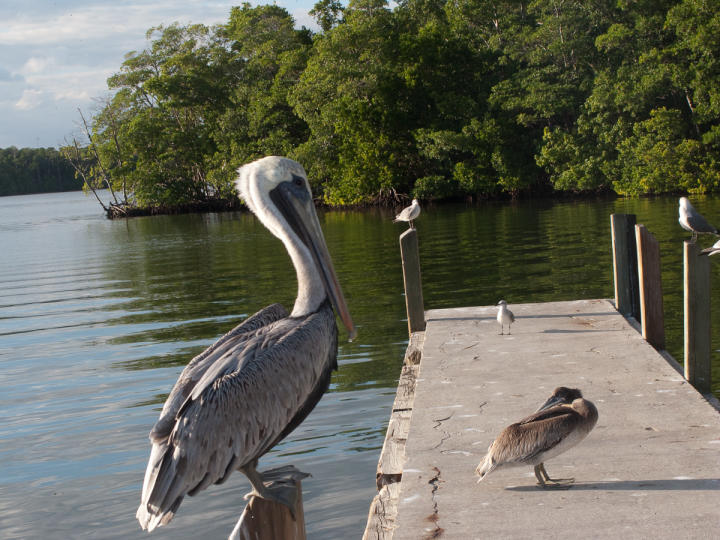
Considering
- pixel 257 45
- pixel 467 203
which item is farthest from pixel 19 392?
pixel 257 45

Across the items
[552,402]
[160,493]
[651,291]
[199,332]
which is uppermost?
[160,493]

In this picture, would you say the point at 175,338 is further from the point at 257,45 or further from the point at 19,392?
the point at 257,45

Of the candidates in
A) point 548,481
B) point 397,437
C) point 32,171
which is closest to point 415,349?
point 397,437

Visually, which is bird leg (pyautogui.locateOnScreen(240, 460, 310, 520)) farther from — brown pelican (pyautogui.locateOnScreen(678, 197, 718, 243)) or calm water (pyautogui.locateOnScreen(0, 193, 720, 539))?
brown pelican (pyautogui.locateOnScreen(678, 197, 718, 243))

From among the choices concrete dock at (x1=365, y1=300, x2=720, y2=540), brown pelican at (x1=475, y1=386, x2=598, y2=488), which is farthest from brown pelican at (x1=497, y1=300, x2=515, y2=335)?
brown pelican at (x1=475, y1=386, x2=598, y2=488)

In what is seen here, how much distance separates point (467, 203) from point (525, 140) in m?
4.22

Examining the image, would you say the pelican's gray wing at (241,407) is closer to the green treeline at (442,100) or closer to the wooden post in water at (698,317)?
the wooden post in water at (698,317)

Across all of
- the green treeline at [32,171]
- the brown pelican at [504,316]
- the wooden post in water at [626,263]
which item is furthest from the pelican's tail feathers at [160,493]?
the green treeline at [32,171]

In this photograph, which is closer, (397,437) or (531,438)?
(531,438)

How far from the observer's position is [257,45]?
50031mm

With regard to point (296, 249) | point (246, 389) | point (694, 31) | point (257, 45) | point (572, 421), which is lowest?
point (572, 421)

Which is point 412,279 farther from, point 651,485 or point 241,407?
point 241,407

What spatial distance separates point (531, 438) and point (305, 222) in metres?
1.56

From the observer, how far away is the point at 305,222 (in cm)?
388
